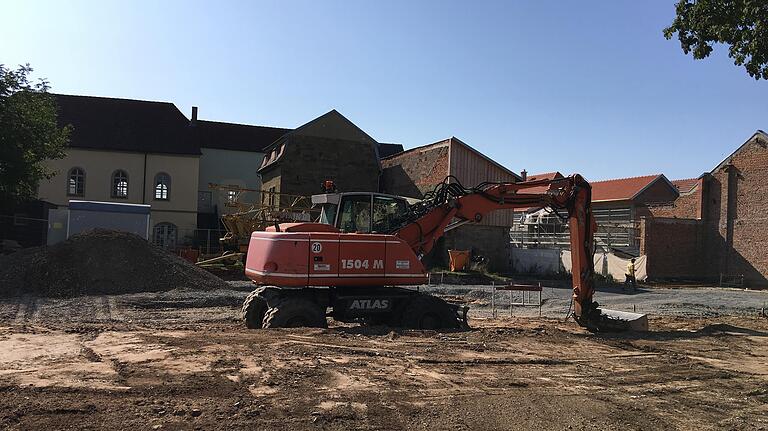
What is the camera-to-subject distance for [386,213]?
40.9 feet

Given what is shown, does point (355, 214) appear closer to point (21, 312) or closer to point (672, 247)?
point (21, 312)

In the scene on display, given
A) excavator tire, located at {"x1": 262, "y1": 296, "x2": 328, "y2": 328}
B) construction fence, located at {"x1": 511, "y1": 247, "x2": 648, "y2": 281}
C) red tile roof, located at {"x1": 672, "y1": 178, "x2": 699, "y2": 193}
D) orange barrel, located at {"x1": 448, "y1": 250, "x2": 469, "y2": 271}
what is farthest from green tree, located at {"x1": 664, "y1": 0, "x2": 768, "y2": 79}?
red tile roof, located at {"x1": 672, "y1": 178, "x2": 699, "y2": 193}

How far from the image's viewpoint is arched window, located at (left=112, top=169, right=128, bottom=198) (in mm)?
45344

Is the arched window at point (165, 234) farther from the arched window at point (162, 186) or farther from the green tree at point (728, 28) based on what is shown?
the green tree at point (728, 28)

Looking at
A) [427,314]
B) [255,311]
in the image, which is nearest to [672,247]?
[427,314]

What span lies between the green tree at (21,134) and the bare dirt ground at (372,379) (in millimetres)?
19135

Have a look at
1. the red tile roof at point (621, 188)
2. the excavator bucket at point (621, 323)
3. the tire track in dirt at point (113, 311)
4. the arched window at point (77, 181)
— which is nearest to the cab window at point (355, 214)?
the excavator bucket at point (621, 323)

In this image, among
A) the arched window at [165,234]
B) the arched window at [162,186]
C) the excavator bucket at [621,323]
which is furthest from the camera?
the arched window at [162,186]

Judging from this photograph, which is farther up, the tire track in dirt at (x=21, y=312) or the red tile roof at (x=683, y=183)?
the red tile roof at (x=683, y=183)

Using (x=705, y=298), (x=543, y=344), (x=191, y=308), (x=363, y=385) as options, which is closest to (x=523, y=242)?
(x=705, y=298)

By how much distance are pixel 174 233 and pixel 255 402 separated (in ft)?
138

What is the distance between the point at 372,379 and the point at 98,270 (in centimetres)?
1426

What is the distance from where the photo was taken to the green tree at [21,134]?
27.8 metres

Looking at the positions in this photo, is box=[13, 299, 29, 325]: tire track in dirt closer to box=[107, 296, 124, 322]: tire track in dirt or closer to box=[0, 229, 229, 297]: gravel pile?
box=[0, 229, 229, 297]: gravel pile
